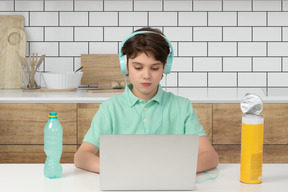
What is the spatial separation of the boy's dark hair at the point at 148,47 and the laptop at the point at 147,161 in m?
0.53

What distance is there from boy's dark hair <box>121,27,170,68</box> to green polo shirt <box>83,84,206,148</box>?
20 cm

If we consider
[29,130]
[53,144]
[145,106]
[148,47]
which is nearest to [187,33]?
[29,130]

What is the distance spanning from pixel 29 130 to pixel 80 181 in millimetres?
1261

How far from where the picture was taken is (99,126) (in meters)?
1.70

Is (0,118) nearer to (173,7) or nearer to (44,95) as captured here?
(44,95)

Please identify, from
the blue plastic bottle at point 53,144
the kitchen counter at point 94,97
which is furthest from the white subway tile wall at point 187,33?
the blue plastic bottle at point 53,144

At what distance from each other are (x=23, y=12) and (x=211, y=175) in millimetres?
2079

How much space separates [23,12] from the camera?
2975mm

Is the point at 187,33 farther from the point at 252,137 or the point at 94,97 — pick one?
the point at 252,137

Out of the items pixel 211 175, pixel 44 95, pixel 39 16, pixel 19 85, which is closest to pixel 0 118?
pixel 44 95

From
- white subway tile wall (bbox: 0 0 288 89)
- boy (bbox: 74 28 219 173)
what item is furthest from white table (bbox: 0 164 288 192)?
white subway tile wall (bbox: 0 0 288 89)

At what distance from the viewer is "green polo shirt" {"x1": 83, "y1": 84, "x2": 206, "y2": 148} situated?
68.4 inches

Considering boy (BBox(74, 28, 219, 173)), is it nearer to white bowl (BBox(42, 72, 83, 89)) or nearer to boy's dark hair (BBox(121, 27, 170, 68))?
boy's dark hair (BBox(121, 27, 170, 68))

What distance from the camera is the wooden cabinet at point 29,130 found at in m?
2.46
